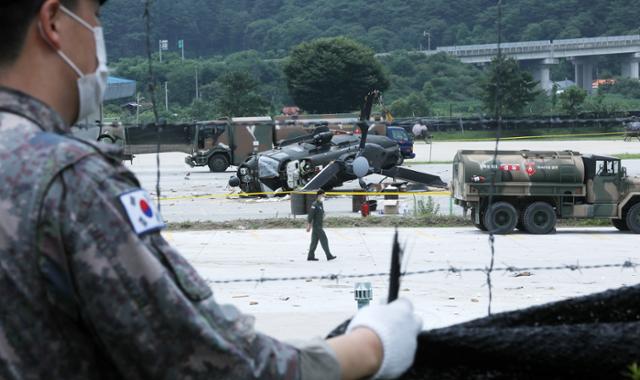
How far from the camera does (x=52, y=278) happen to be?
1447 mm

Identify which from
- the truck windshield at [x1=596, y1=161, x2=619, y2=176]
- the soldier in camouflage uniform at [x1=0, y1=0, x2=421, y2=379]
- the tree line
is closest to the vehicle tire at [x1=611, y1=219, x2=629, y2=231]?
the truck windshield at [x1=596, y1=161, x2=619, y2=176]

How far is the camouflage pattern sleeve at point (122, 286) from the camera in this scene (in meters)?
1.43

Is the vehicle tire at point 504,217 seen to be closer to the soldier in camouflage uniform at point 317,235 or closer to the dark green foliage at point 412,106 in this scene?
the soldier in camouflage uniform at point 317,235

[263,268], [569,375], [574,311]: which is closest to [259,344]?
[569,375]

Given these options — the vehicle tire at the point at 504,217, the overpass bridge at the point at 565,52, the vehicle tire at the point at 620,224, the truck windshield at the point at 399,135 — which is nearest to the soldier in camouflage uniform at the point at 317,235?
the vehicle tire at the point at 504,217

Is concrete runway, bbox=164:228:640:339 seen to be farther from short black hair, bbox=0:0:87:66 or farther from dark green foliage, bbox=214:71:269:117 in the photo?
dark green foliage, bbox=214:71:269:117

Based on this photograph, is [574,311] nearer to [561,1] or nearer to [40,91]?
[40,91]

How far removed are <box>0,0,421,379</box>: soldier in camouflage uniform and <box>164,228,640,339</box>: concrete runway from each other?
8223 millimetres

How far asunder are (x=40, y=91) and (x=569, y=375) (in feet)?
3.36

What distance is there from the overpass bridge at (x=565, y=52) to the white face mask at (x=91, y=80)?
104 feet

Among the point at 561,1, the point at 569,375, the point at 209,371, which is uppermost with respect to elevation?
the point at 561,1

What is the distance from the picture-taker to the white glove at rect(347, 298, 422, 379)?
5.61 ft

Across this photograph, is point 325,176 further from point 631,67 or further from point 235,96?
point 631,67

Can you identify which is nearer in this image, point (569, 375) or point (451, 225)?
point (569, 375)
